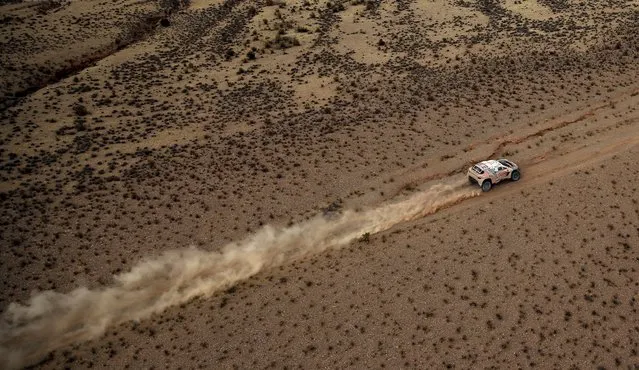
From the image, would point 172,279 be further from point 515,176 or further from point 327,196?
point 515,176

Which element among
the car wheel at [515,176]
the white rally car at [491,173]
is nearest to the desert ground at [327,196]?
the car wheel at [515,176]

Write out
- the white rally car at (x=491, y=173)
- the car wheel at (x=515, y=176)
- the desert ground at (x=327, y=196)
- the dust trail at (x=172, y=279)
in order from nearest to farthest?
the desert ground at (x=327, y=196), the dust trail at (x=172, y=279), the white rally car at (x=491, y=173), the car wheel at (x=515, y=176)

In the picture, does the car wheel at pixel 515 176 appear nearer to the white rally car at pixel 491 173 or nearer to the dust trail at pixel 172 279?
the white rally car at pixel 491 173

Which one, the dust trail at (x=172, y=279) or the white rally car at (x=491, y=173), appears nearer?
the dust trail at (x=172, y=279)

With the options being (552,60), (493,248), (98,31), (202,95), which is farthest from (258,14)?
(493,248)

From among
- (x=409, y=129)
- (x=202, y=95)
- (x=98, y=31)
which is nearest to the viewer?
(x=409, y=129)

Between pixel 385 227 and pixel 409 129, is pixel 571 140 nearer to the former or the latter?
pixel 409 129
